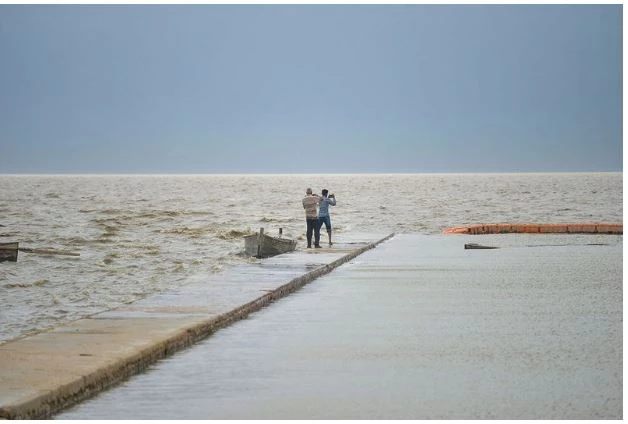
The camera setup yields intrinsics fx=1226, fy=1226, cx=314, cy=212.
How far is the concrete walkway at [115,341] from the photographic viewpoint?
9.10 metres

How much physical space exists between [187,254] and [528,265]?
48.1ft

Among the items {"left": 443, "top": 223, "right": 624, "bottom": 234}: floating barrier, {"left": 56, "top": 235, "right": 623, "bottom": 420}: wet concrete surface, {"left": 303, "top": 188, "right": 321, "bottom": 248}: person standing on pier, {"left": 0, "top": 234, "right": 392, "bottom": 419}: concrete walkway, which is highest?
{"left": 303, "top": 188, "right": 321, "bottom": 248}: person standing on pier

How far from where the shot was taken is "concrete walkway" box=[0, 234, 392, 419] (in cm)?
910

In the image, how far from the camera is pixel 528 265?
25.4m

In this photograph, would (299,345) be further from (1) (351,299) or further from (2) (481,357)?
(1) (351,299)

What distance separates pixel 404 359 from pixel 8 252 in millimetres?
22151

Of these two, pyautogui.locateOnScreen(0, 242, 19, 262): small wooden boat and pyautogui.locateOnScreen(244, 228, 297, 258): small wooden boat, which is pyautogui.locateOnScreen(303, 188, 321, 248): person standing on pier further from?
pyautogui.locateOnScreen(0, 242, 19, 262): small wooden boat

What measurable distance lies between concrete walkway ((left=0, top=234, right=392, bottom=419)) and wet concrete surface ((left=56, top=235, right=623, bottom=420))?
0.58 feet

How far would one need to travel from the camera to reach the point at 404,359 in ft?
37.7

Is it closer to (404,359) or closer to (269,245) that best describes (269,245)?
(269,245)

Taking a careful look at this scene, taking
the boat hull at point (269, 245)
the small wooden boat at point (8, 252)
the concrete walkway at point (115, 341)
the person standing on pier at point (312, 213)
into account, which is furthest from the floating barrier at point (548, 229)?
the concrete walkway at point (115, 341)

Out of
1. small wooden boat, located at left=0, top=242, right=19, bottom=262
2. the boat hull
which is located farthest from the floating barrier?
small wooden boat, located at left=0, top=242, right=19, bottom=262

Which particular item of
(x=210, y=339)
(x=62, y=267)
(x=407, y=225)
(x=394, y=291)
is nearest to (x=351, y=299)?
(x=394, y=291)

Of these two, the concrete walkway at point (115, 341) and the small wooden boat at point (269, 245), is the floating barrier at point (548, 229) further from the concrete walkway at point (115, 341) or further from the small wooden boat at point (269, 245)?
the concrete walkway at point (115, 341)
